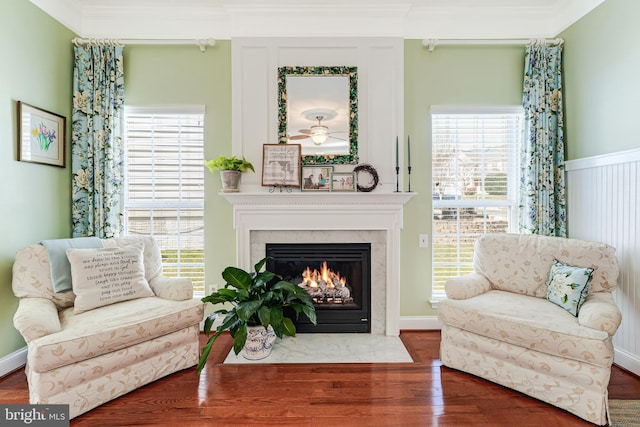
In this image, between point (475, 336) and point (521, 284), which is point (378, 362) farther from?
point (521, 284)

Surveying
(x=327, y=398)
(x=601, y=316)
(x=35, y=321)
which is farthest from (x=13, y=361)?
(x=601, y=316)

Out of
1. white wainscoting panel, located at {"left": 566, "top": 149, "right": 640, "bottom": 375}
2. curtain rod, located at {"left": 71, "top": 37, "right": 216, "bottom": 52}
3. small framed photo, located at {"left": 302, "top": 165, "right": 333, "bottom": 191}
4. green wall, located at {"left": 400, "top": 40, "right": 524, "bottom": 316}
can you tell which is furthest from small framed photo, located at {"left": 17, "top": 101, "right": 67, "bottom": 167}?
white wainscoting panel, located at {"left": 566, "top": 149, "right": 640, "bottom": 375}

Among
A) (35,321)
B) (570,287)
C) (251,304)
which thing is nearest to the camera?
(35,321)

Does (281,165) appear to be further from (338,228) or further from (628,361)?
(628,361)

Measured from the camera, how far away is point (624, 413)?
193cm

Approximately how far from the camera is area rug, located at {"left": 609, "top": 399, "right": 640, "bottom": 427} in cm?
185

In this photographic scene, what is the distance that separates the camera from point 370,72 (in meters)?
3.03

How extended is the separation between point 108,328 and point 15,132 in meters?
1.71

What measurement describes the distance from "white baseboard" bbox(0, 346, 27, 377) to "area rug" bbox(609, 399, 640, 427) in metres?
3.93

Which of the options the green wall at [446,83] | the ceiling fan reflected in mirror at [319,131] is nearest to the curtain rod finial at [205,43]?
the ceiling fan reflected in mirror at [319,131]

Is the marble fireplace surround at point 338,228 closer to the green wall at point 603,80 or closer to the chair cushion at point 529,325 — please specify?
the chair cushion at point 529,325

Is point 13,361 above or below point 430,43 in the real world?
below

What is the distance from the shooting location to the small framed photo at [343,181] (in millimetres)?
3020

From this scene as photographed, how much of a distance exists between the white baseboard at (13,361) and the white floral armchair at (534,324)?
3.19 metres
